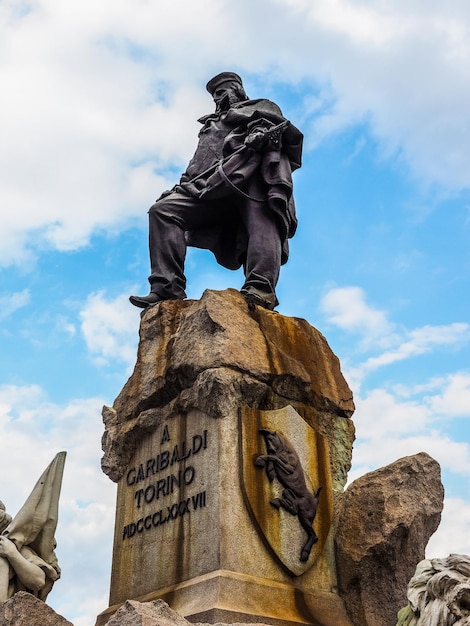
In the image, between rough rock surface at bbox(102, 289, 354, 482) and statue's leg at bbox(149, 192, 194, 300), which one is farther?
statue's leg at bbox(149, 192, 194, 300)

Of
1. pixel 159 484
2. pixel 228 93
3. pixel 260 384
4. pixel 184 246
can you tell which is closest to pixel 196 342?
pixel 260 384

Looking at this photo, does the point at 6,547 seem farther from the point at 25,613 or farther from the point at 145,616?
the point at 145,616

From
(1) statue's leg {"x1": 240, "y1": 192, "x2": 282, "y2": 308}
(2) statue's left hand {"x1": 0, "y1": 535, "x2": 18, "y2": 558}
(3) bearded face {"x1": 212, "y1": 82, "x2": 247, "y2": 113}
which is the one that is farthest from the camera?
(3) bearded face {"x1": 212, "y1": 82, "x2": 247, "y2": 113}

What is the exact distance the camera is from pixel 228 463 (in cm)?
540

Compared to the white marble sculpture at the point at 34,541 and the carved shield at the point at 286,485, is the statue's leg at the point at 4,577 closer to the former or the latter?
the white marble sculpture at the point at 34,541

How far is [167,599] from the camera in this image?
17.1 ft

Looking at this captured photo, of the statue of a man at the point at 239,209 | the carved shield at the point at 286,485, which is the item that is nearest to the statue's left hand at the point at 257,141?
the statue of a man at the point at 239,209

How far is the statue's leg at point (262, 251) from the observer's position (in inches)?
265

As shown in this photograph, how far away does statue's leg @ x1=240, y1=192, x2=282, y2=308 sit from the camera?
672cm

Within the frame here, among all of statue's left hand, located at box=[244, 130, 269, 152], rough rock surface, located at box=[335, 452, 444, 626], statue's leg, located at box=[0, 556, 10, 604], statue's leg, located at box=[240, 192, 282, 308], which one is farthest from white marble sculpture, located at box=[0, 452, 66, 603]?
statue's left hand, located at box=[244, 130, 269, 152]

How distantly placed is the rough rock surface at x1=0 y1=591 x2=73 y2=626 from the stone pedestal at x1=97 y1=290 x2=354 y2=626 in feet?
2.51

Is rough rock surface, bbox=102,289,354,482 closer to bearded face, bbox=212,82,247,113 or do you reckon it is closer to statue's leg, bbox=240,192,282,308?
statue's leg, bbox=240,192,282,308

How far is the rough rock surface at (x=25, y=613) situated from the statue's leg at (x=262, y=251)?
9.34 ft

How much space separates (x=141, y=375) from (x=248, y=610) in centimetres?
215
